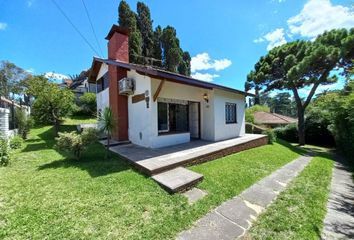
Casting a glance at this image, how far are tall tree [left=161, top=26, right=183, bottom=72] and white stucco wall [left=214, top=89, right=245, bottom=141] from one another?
1588 cm

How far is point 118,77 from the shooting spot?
37.2 ft

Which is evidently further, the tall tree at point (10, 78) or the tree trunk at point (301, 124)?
the tall tree at point (10, 78)

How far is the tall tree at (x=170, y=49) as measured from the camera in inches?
1085

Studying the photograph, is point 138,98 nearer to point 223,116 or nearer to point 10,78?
point 223,116

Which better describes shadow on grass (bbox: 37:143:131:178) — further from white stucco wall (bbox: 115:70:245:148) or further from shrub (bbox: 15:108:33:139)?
shrub (bbox: 15:108:33:139)

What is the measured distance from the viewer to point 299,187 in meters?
6.02

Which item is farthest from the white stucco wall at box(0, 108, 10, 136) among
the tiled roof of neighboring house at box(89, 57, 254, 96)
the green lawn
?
the tiled roof of neighboring house at box(89, 57, 254, 96)

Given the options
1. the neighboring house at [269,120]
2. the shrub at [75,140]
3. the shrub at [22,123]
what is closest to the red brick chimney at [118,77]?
the shrub at [75,140]

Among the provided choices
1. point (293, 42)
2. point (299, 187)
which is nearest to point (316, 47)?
point (293, 42)

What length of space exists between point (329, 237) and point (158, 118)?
785 centimetres

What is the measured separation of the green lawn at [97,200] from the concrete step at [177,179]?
0.59 ft

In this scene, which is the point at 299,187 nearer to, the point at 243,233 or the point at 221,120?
the point at 243,233

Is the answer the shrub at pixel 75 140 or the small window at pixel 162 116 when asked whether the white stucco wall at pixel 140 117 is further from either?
the shrub at pixel 75 140

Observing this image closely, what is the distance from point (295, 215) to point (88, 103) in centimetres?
2364
